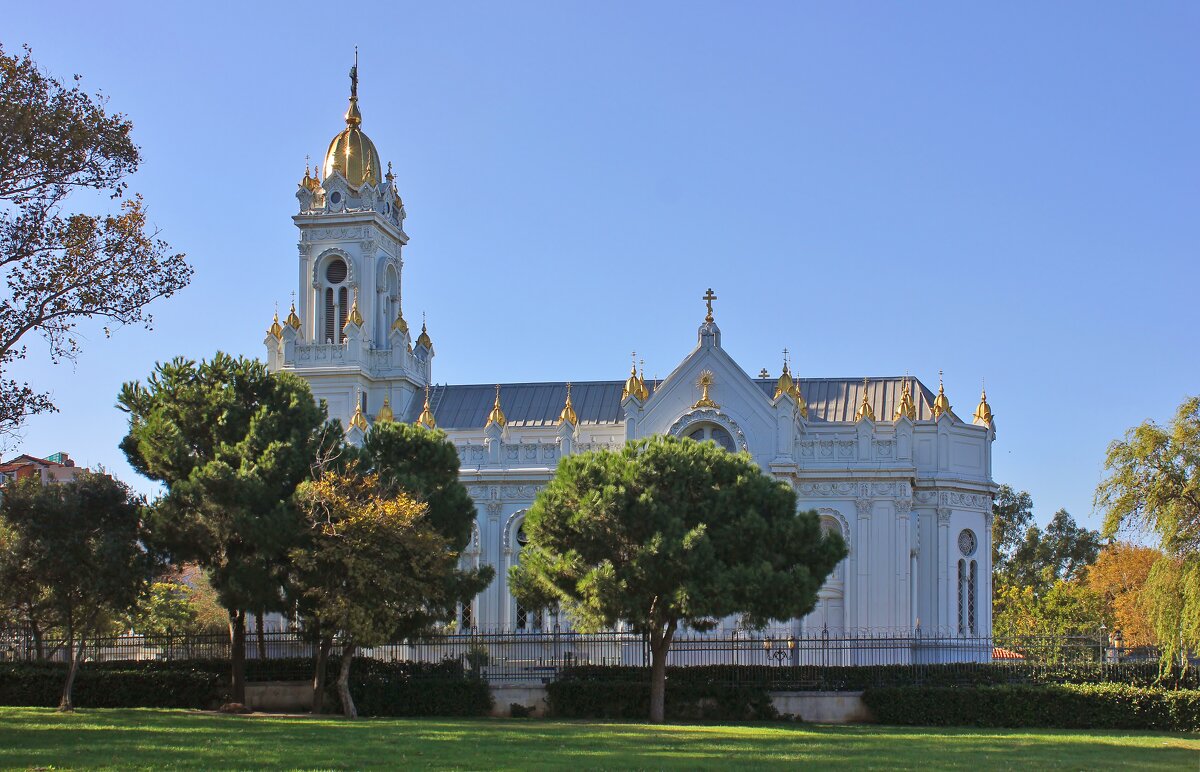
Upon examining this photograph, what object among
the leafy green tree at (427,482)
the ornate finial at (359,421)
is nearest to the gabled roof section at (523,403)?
the ornate finial at (359,421)

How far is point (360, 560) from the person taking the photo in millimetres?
45469

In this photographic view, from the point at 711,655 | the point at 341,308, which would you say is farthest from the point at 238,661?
the point at 341,308

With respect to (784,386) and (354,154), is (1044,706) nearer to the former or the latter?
(784,386)

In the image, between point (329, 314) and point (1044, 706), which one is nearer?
point (1044, 706)

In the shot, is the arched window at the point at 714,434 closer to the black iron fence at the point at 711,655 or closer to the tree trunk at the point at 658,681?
the black iron fence at the point at 711,655

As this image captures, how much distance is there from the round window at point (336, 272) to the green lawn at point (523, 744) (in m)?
33.6

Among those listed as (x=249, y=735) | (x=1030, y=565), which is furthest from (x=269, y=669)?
(x=1030, y=565)

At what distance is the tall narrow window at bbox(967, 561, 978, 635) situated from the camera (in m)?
67.8

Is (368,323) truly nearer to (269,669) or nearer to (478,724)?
(269,669)

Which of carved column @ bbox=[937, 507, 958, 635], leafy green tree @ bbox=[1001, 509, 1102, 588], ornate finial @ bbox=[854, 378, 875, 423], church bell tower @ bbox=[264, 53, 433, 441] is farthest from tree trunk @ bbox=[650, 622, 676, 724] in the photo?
leafy green tree @ bbox=[1001, 509, 1102, 588]

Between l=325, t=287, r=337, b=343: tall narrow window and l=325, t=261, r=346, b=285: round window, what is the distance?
514mm

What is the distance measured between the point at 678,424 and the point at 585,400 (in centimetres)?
775

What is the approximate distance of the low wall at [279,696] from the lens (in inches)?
1950

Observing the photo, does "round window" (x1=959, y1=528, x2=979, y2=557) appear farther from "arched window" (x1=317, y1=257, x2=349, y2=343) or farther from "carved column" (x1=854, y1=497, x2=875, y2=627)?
"arched window" (x1=317, y1=257, x2=349, y2=343)
